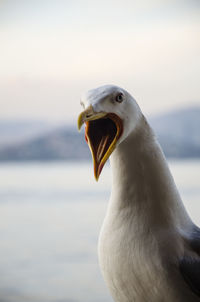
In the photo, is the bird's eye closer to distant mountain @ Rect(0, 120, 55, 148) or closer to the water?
the water

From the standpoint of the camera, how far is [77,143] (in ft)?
5.82

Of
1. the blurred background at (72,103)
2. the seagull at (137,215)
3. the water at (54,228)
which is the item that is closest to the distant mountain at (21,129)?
the blurred background at (72,103)

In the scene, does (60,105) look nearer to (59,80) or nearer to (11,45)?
(59,80)

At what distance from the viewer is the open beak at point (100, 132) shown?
50 cm

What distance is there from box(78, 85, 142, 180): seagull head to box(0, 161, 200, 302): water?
0.84m

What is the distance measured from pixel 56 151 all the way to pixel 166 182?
1.29 metres

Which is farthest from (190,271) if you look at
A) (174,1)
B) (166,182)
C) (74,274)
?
(174,1)

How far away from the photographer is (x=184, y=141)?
176cm

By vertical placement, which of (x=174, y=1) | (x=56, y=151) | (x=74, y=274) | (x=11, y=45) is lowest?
(x=74, y=274)

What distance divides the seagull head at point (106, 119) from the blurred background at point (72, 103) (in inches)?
32.8

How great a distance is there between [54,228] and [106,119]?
1249 mm

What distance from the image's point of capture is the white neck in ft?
1.82

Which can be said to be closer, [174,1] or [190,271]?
[190,271]

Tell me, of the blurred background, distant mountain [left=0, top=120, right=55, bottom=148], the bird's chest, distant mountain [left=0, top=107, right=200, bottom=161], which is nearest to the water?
the blurred background
